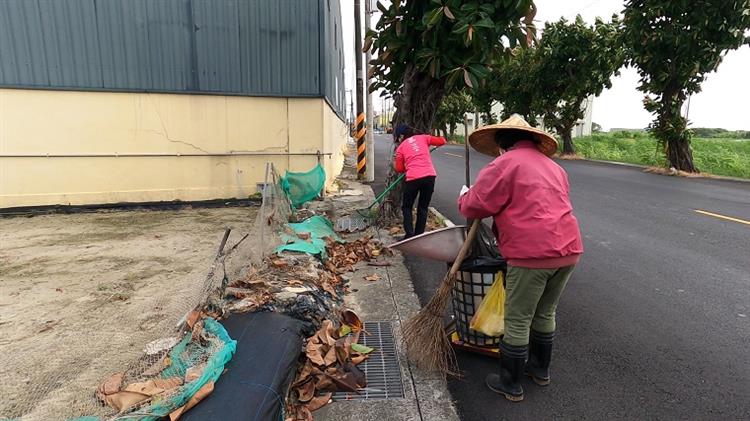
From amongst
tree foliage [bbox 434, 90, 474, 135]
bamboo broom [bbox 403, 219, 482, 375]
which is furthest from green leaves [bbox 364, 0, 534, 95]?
tree foliage [bbox 434, 90, 474, 135]

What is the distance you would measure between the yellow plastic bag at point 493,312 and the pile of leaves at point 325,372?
0.86 meters

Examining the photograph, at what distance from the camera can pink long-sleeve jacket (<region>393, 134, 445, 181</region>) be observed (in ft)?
19.9

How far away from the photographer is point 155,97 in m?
8.96

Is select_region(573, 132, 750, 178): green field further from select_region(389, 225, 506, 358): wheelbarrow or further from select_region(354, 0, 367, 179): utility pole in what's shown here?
select_region(389, 225, 506, 358): wheelbarrow

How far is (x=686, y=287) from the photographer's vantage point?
475 centimetres

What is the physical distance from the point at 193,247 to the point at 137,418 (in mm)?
4390

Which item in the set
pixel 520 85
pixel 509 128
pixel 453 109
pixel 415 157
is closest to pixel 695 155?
pixel 520 85

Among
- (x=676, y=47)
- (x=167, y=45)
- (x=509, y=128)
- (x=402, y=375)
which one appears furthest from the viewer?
(x=676, y=47)

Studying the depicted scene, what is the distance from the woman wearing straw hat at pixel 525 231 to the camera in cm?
263

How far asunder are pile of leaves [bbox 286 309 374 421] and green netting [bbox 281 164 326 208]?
4398 mm

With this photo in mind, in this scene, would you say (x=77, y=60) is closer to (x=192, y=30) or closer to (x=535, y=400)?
(x=192, y=30)

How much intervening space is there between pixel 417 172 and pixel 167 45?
5.99 meters

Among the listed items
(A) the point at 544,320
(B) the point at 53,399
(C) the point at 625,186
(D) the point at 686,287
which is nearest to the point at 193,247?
(B) the point at 53,399

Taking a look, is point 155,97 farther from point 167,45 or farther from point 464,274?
point 464,274
